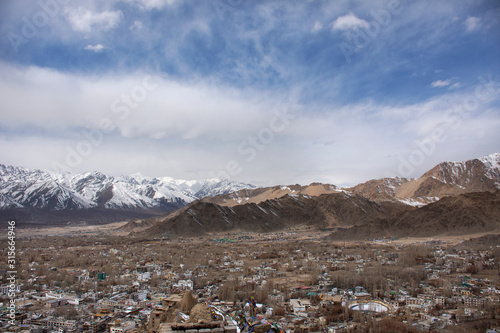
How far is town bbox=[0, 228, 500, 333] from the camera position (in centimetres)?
1839

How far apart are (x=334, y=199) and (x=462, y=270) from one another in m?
81.4

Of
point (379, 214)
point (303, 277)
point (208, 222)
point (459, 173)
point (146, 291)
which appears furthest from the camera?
point (459, 173)

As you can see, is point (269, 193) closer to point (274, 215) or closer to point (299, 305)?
point (274, 215)

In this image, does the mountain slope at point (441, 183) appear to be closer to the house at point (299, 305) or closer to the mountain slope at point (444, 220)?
the mountain slope at point (444, 220)

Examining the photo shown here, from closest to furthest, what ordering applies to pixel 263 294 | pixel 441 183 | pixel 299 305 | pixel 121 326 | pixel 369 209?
pixel 121 326 → pixel 299 305 → pixel 263 294 → pixel 369 209 → pixel 441 183

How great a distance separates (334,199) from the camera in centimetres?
11662

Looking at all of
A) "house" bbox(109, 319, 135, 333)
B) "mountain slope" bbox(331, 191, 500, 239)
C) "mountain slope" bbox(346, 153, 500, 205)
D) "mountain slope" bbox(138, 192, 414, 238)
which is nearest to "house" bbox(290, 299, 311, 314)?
"house" bbox(109, 319, 135, 333)

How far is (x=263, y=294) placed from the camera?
25859 millimetres

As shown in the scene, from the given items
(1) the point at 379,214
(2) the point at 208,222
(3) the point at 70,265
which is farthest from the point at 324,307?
(1) the point at 379,214

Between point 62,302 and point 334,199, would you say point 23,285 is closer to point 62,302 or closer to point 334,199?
point 62,302

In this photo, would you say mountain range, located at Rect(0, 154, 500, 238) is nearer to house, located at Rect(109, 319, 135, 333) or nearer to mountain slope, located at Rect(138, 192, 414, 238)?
mountain slope, located at Rect(138, 192, 414, 238)

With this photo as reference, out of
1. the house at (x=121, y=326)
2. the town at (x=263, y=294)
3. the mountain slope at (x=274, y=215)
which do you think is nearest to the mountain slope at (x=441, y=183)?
the mountain slope at (x=274, y=215)

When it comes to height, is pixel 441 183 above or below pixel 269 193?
above

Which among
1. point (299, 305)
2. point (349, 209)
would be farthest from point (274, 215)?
point (299, 305)
